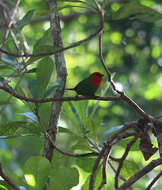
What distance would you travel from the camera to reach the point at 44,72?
199cm

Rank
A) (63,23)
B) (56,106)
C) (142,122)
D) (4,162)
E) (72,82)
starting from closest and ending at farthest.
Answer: (142,122) < (56,106) < (72,82) < (4,162) < (63,23)

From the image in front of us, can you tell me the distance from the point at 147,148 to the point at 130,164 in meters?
0.42

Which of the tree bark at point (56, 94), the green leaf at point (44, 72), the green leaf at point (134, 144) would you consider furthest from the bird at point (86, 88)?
the green leaf at point (44, 72)

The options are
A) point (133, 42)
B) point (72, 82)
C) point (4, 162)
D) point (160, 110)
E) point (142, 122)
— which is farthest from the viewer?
point (133, 42)

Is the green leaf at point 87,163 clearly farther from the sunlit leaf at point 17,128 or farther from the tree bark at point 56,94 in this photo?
the sunlit leaf at point 17,128

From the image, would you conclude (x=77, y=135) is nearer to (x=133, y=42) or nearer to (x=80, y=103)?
(x=80, y=103)

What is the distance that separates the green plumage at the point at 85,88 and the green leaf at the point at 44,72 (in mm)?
508

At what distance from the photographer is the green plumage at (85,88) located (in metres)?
2.50

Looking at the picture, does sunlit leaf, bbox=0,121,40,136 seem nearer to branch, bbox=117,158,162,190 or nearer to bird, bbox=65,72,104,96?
bird, bbox=65,72,104,96

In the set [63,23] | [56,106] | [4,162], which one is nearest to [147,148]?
[56,106]

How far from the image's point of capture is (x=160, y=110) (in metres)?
6.43

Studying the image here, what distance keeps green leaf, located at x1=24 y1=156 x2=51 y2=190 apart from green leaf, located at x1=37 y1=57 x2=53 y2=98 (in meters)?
0.40

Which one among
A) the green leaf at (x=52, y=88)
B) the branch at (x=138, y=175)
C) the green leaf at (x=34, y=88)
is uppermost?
the green leaf at (x=52, y=88)

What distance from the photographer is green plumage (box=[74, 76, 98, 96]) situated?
2.50 meters
